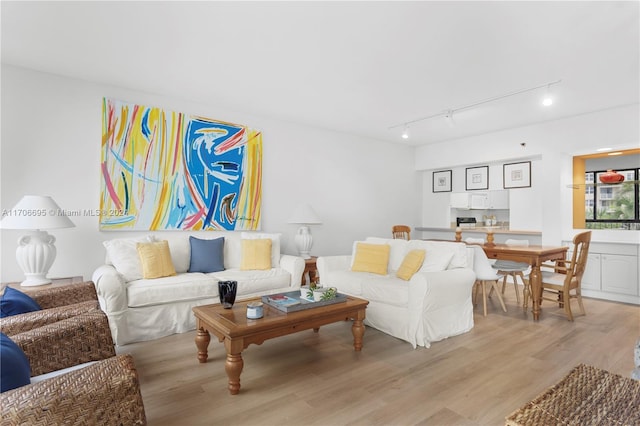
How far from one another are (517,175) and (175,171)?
Answer: 18.2ft

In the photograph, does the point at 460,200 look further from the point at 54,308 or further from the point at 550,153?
the point at 54,308

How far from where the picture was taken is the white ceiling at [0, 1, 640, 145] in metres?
2.47

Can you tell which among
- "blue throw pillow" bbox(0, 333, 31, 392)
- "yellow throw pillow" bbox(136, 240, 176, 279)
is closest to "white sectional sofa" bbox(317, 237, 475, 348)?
"yellow throw pillow" bbox(136, 240, 176, 279)

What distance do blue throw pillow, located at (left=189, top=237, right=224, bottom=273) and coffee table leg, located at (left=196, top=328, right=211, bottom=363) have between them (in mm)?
1342

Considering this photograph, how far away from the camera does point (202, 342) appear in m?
2.68

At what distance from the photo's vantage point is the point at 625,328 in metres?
3.55

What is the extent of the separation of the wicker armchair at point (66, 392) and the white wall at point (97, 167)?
2347 millimetres

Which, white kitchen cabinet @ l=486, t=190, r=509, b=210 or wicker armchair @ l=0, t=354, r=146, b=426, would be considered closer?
wicker armchair @ l=0, t=354, r=146, b=426

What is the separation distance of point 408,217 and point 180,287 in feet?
16.3

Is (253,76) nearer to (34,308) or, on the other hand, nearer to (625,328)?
(34,308)

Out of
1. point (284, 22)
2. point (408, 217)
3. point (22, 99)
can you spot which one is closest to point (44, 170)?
point (22, 99)

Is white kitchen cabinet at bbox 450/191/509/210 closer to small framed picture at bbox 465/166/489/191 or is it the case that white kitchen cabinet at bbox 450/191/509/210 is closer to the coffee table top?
small framed picture at bbox 465/166/489/191

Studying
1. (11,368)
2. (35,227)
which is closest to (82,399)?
(11,368)

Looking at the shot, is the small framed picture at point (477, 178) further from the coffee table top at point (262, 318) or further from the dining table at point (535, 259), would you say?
the coffee table top at point (262, 318)
